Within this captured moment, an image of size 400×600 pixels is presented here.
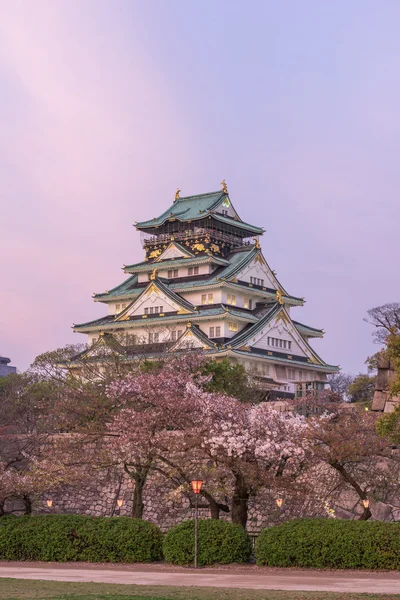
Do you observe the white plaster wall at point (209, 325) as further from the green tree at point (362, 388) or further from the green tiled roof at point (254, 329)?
the green tree at point (362, 388)

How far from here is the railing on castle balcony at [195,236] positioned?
75.2 metres

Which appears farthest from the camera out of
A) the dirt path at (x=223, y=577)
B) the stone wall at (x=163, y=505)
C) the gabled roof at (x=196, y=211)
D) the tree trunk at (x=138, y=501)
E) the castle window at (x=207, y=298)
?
the gabled roof at (x=196, y=211)

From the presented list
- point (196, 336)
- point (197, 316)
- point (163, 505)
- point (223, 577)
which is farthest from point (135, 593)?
point (197, 316)

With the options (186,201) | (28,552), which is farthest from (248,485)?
(186,201)

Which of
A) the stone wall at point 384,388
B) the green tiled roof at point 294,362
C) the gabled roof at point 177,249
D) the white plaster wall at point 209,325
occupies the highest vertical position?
the gabled roof at point 177,249

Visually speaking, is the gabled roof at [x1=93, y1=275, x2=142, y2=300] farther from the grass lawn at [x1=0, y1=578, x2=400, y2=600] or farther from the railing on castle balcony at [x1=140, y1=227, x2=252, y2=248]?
the grass lawn at [x1=0, y1=578, x2=400, y2=600]

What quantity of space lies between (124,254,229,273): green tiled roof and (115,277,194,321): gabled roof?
2019 millimetres

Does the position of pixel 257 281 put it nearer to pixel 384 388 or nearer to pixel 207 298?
pixel 207 298

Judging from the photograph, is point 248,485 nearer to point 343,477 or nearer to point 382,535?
point 343,477

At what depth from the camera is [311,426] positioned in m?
29.3

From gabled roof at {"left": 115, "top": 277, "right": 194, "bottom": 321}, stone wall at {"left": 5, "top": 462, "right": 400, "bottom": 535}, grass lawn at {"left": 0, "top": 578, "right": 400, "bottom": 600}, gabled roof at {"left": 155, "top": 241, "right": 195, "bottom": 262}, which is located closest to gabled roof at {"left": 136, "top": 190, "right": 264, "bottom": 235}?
gabled roof at {"left": 155, "top": 241, "right": 195, "bottom": 262}

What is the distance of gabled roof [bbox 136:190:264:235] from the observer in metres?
76.0

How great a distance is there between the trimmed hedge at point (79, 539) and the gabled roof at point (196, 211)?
46922mm

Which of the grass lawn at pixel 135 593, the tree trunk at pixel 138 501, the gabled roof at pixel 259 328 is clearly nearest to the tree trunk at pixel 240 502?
the tree trunk at pixel 138 501
